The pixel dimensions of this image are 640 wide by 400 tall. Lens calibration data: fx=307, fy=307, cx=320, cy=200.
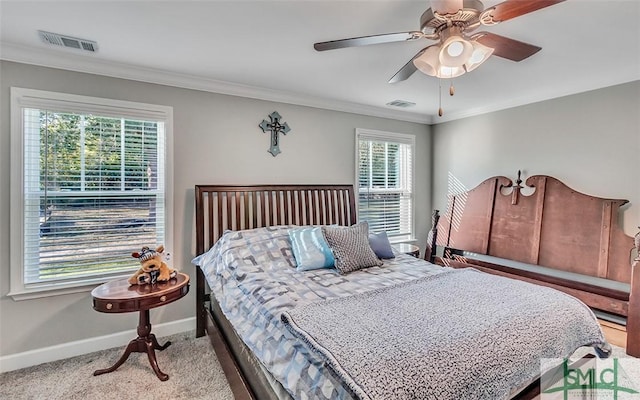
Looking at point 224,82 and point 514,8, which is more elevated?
point 224,82

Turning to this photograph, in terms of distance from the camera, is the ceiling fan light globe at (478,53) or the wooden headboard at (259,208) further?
the wooden headboard at (259,208)

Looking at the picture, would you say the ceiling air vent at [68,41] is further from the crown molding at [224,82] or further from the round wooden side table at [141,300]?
the round wooden side table at [141,300]

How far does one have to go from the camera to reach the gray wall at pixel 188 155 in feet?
7.87

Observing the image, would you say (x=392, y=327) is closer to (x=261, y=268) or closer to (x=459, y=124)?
(x=261, y=268)

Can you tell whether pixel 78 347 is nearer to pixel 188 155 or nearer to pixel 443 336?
pixel 188 155

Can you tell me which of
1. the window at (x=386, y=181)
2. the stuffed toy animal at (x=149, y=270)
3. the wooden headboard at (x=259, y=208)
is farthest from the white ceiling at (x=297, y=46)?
the stuffed toy animal at (x=149, y=270)

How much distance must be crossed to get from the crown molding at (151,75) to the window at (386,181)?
54 cm

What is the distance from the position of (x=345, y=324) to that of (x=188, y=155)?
2.36m

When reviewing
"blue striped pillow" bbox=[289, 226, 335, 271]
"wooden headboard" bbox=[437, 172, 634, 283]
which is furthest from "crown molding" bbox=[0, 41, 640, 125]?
"blue striped pillow" bbox=[289, 226, 335, 271]

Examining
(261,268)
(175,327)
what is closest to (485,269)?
(261,268)

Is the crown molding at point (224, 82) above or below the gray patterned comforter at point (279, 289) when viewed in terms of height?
above

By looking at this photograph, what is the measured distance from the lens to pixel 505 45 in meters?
1.73

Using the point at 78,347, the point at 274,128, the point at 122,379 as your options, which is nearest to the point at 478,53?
the point at 274,128

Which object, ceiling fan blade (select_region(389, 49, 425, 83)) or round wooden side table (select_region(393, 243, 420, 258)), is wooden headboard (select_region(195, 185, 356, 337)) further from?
ceiling fan blade (select_region(389, 49, 425, 83))
